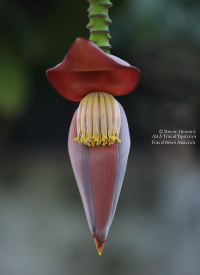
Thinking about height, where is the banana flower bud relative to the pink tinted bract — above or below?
below

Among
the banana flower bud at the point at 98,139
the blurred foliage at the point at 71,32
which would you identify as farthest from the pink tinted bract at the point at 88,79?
the blurred foliage at the point at 71,32

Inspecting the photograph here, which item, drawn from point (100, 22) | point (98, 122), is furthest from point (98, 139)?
point (100, 22)

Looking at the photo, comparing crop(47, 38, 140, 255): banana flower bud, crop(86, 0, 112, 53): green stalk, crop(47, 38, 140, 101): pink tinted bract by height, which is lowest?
crop(47, 38, 140, 255): banana flower bud

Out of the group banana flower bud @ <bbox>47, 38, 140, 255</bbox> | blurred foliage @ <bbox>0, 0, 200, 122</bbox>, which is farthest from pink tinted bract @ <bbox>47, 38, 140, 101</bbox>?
blurred foliage @ <bbox>0, 0, 200, 122</bbox>

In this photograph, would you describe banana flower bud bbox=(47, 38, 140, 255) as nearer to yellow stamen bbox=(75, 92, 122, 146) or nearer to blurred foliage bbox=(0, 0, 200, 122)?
yellow stamen bbox=(75, 92, 122, 146)

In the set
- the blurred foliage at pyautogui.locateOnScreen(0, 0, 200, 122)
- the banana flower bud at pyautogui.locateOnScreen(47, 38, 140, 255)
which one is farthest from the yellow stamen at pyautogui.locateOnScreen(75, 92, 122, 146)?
the blurred foliage at pyautogui.locateOnScreen(0, 0, 200, 122)

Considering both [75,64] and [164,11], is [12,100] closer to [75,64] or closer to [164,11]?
[164,11]

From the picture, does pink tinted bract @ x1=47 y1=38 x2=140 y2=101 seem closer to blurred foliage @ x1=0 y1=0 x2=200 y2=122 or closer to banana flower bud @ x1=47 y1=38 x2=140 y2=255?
banana flower bud @ x1=47 y1=38 x2=140 y2=255

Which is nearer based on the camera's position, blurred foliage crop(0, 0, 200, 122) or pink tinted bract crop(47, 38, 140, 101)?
pink tinted bract crop(47, 38, 140, 101)

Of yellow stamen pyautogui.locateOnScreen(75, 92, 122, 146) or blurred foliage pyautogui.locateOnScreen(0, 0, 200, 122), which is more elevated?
blurred foliage pyautogui.locateOnScreen(0, 0, 200, 122)
